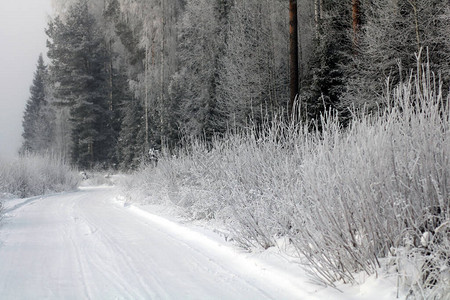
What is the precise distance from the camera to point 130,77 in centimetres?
3409

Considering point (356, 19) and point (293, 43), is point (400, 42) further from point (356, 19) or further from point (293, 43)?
point (293, 43)

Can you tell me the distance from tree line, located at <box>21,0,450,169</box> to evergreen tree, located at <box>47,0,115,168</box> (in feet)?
0.33

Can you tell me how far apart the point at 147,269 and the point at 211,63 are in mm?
19697

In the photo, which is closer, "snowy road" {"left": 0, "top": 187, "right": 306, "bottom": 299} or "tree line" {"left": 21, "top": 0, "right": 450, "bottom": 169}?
"snowy road" {"left": 0, "top": 187, "right": 306, "bottom": 299}

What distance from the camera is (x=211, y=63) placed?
73.6 feet

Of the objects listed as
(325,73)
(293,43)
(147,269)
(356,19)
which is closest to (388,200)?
(147,269)

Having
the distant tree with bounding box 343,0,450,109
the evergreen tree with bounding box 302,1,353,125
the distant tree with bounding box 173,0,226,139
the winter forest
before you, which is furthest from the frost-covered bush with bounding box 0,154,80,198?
Answer: the distant tree with bounding box 343,0,450,109

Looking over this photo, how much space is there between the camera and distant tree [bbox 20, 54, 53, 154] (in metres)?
42.2

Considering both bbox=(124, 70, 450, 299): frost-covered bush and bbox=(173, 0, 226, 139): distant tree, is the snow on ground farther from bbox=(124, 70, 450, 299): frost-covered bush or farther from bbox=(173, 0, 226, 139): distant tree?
bbox=(173, 0, 226, 139): distant tree

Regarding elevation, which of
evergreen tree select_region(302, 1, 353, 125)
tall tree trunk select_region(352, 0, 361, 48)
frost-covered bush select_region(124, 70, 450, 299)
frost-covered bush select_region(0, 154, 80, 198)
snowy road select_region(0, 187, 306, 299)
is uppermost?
tall tree trunk select_region(352, 0, 361, 48)

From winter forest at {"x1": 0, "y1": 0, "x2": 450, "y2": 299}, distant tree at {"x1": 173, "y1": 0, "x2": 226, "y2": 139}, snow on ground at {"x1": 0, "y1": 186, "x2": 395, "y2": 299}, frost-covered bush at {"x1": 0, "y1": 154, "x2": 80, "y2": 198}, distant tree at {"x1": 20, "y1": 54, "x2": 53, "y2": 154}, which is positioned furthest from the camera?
distant tree at {"x1": 20, "y1": 54, "x2": 53, "y2": 154}

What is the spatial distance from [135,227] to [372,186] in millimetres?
4987

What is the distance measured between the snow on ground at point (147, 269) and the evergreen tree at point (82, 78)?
29.4m

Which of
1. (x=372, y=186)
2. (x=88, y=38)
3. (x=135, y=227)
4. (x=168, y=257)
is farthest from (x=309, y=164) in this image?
(x=88, y=38)
